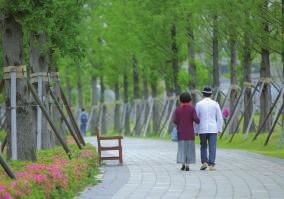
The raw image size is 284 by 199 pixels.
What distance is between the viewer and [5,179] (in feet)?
36.3

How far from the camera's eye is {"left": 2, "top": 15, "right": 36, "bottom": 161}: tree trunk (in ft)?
48.9

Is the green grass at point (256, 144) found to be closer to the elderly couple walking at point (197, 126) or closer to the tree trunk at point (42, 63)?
the elderly couple walking at point (197, 126)

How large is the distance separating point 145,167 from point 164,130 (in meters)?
27.1

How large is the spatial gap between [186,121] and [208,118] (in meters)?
0.48

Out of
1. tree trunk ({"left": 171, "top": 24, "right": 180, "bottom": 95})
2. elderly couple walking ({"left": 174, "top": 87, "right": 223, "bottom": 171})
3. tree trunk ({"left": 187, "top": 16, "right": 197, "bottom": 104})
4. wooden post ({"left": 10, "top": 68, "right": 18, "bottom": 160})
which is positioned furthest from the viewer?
tree trunk ({"left": 171, "top": 24, "right": 180, "bottom": 95})

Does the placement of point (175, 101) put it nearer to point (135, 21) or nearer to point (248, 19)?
point (135, 21)

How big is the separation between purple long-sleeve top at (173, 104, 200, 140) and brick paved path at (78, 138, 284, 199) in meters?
0.75

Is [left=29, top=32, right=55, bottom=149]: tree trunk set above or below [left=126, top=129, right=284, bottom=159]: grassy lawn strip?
above

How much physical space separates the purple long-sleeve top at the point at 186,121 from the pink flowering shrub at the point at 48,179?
2.35m

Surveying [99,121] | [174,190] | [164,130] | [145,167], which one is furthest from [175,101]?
[174,190]

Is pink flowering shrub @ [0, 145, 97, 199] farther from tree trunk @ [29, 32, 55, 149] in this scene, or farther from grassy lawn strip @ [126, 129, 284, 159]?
grassy lawn strip @ [126, 129, 284, 159]

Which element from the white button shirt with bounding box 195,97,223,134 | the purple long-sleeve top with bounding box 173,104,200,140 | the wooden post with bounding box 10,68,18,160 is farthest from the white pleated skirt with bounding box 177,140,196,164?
the wooden post with bounding box 10,68,18,160

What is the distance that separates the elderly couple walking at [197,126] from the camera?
1770cm

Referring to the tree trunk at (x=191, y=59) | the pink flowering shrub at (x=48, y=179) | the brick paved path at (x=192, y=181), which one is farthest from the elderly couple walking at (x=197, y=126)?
the tree trunk at (x=191, y=59)
